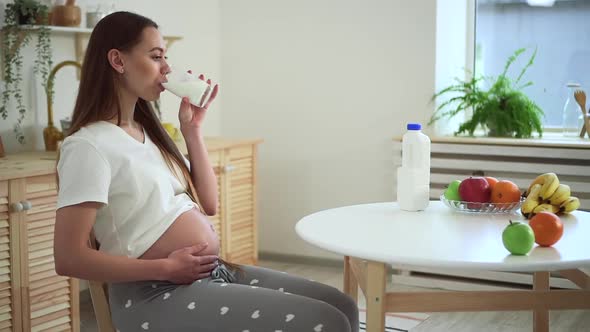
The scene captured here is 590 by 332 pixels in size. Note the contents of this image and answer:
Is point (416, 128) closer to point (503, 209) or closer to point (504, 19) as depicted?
point (503, 209)

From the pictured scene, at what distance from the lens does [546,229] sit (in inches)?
66.2

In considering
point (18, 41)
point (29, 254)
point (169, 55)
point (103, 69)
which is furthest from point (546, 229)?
point (169, 55)

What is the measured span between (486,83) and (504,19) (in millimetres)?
343

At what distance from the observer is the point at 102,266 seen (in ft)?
5.19

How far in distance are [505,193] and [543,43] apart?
2.18m

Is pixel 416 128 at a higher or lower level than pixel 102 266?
higher

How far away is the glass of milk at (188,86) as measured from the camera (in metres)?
1.82

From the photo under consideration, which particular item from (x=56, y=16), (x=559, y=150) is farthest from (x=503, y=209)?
(x=56, y=16)

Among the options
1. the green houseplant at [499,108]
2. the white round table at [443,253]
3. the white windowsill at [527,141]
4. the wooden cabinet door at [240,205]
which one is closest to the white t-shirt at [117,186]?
the white round table at [443,253]

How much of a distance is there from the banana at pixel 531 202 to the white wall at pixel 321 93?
1.83 m

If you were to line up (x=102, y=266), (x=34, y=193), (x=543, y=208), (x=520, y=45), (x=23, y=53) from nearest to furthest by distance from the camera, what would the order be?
(x=102, y=266) → (x=543, y=208) → (x=34, y=193) → (x=23, y=53) → (x=520, y=45)

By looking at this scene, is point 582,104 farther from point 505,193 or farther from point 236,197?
point 505,193

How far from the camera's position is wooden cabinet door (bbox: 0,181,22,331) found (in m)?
2.46

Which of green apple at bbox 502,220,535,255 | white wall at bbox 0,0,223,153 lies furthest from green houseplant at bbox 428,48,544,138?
green apple at bbox 502,220,535,255
